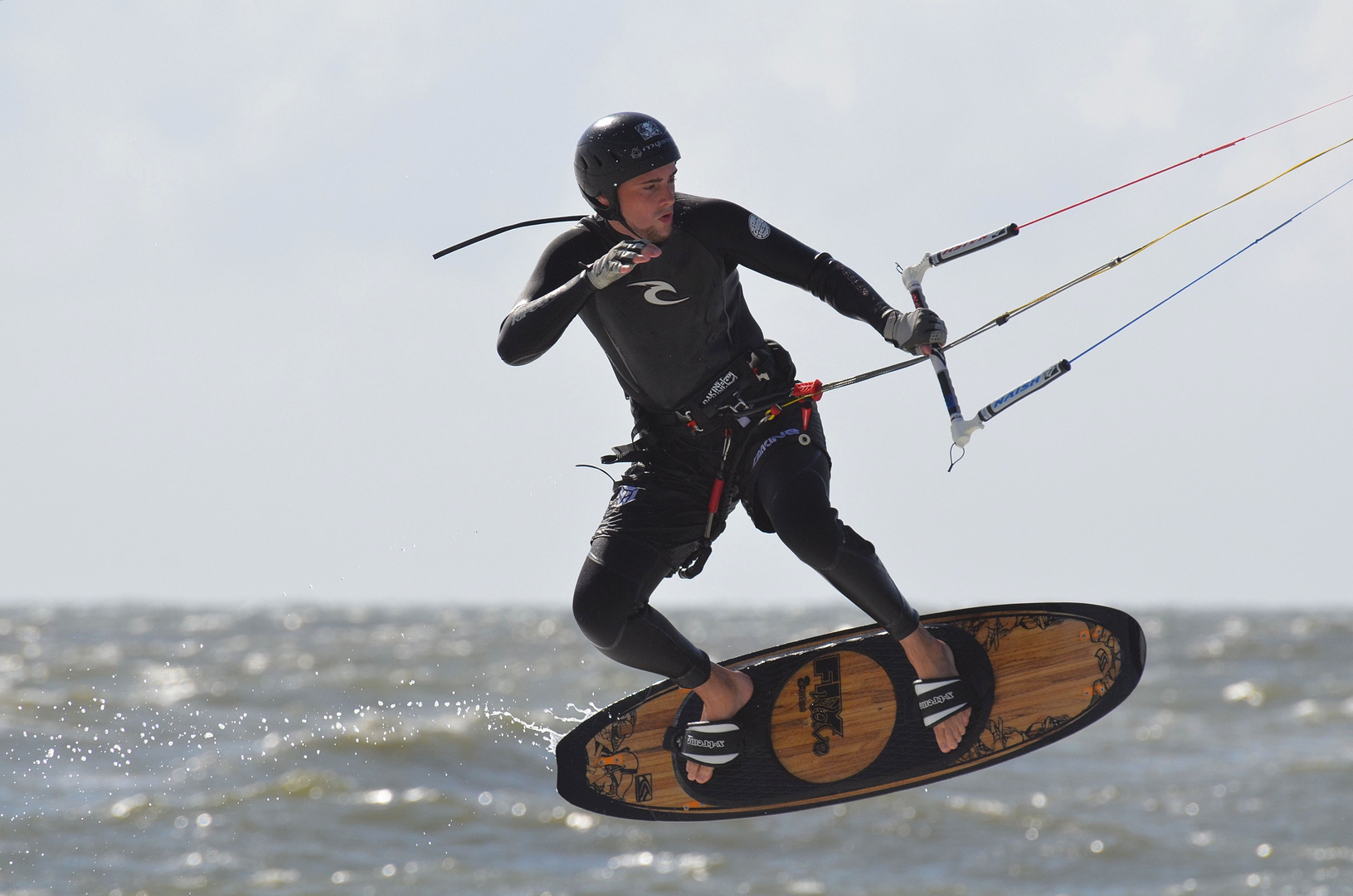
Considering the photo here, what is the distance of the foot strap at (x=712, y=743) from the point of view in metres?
6.25

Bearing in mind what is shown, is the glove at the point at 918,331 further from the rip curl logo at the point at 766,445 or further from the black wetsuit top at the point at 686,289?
the rip curl logo at the point at 766,445

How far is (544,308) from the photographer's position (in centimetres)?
483

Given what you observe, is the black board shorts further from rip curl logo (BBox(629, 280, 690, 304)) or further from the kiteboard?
the kiteboard

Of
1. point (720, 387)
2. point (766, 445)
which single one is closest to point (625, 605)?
point (766, 445)

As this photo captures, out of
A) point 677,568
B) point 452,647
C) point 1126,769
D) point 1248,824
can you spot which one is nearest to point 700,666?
point 677,568

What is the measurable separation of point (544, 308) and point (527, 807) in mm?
11850

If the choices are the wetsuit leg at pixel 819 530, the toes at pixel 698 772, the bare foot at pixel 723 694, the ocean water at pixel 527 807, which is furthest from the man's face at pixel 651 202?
the ocean water at pixel 527 807

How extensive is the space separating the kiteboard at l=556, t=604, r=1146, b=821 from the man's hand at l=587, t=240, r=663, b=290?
237 cm

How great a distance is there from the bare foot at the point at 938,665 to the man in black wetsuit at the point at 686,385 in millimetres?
50

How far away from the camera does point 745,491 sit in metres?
5.50

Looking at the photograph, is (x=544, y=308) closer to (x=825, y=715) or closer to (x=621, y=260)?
(x=621, y=260)

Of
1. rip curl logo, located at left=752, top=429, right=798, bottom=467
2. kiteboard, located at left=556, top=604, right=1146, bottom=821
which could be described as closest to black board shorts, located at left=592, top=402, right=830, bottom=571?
rip curl logo, located at left=752, top=429, right=798, bottom=467

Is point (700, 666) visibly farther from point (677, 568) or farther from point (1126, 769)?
point (1126, 769)

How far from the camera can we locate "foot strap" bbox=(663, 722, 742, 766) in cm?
625
